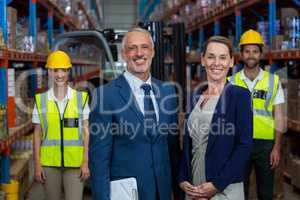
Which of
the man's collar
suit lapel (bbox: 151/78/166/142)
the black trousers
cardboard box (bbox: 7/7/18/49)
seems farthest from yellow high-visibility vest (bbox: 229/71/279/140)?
cardboard box (bbox: 7/7/18/49)

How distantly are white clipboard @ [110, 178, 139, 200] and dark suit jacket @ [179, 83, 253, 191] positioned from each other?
454 millimetres

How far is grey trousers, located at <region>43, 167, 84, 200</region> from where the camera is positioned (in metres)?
3.98

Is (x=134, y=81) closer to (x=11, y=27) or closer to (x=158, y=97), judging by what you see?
(x=158, y=97)

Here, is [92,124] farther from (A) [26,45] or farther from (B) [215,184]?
(A) [26,45]

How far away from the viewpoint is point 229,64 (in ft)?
9.36

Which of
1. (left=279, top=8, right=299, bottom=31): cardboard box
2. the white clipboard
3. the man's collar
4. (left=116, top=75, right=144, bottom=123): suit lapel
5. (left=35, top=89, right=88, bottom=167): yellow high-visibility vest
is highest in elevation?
(left=279, top=8, right=299, bottom=31): cardboard box

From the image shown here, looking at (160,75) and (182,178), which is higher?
(160,75)

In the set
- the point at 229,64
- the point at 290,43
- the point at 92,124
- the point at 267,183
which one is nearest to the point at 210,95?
the point at 229,64

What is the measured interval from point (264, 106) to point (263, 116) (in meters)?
0.10

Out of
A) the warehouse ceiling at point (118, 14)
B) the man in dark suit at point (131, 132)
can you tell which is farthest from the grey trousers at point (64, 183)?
the warehouse ceiling at point (118, 14)

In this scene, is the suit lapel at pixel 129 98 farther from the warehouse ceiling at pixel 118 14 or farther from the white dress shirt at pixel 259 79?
the warehouse ceiling at pixel 118 14

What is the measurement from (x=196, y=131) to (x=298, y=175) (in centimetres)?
352

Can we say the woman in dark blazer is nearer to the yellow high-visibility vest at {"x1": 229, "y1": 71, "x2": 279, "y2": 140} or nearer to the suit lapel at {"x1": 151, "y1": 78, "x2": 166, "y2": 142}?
the suit lapel at {"x1": 151, "y1": 78, "x2": 166, "y2": 142}

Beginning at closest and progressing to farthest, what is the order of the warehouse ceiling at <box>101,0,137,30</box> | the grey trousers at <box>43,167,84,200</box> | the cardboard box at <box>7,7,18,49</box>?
the grey trousers at <box>43,167,84,200</box>, the cardboard box at <box>7,7,18,49</box>, the warehouse ceiling at <box>101,0,137,30</box>
